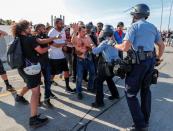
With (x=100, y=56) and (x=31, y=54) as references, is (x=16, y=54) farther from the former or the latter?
(x=100, y=56)

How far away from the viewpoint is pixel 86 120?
5242 millimetres

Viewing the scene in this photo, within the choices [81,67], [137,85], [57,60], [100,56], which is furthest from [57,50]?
[137,85]

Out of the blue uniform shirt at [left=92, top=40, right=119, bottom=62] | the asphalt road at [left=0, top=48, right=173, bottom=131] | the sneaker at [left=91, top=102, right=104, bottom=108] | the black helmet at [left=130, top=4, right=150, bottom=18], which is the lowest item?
the asphalt road at [left=0, top=48, right=173, bottom=131]

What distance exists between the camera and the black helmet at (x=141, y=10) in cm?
433

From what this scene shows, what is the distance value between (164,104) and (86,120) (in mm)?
1991

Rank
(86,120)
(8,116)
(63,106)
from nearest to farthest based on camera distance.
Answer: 1. (86,120)
2. (8,116)
3. (63,106)

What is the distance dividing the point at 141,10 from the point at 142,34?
40 centimetres

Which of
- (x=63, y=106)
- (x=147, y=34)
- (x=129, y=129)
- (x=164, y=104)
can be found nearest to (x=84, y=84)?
(x=63, y=106)

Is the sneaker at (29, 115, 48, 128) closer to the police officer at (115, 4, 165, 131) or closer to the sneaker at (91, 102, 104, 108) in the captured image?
the sneaker at (91, 102, 104, 108)

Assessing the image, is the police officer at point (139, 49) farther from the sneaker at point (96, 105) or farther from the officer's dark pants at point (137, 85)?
the sneaker at point (96, 105)

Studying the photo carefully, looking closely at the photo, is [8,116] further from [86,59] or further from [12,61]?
[86,59]

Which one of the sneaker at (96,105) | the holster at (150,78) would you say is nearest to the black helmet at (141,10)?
the holster at (150,78)

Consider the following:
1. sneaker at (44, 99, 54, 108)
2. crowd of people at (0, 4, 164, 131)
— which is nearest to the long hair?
crowd of people at (0, 4, 164, 131)

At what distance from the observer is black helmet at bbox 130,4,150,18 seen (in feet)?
14.2
